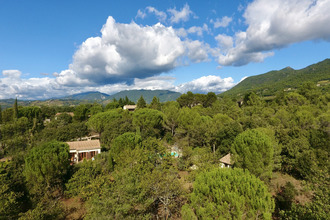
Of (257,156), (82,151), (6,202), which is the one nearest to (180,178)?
(257,156)

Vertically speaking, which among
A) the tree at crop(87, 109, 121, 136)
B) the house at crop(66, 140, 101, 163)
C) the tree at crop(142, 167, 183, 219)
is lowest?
the house at crop(66, 140, 101, 163)

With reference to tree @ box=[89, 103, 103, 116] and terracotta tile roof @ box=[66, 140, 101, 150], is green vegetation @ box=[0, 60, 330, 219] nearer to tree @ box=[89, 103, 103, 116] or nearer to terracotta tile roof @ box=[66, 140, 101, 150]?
terracotta tile roof @ box=[66, 140, 101, 150]

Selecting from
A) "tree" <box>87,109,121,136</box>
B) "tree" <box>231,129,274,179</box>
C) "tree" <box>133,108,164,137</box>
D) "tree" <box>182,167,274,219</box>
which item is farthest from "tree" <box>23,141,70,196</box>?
"tree" <box>231,129,274,179</box>

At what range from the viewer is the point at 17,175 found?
15.8m

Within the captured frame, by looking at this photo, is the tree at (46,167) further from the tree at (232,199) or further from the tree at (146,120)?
the tree at (146,120)

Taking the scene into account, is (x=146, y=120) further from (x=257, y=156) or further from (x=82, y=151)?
(x=257, y=156)

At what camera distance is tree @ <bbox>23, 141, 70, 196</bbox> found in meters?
17.4

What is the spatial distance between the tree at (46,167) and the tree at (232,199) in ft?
52.6

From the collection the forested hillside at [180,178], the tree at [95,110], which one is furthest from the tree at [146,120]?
the tree at [95,110]

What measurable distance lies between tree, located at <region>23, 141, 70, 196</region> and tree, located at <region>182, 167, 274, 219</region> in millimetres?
16017

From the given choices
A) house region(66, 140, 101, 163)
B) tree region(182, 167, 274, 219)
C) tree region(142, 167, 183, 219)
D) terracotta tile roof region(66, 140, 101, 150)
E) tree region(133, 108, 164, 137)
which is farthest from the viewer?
tree region(133, 108, 164, 137)

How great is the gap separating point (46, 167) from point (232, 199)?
64.4 ft

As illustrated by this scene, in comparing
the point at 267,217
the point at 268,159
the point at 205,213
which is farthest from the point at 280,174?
the point at 205,213

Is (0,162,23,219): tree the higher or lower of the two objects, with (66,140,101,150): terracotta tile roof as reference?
higher
